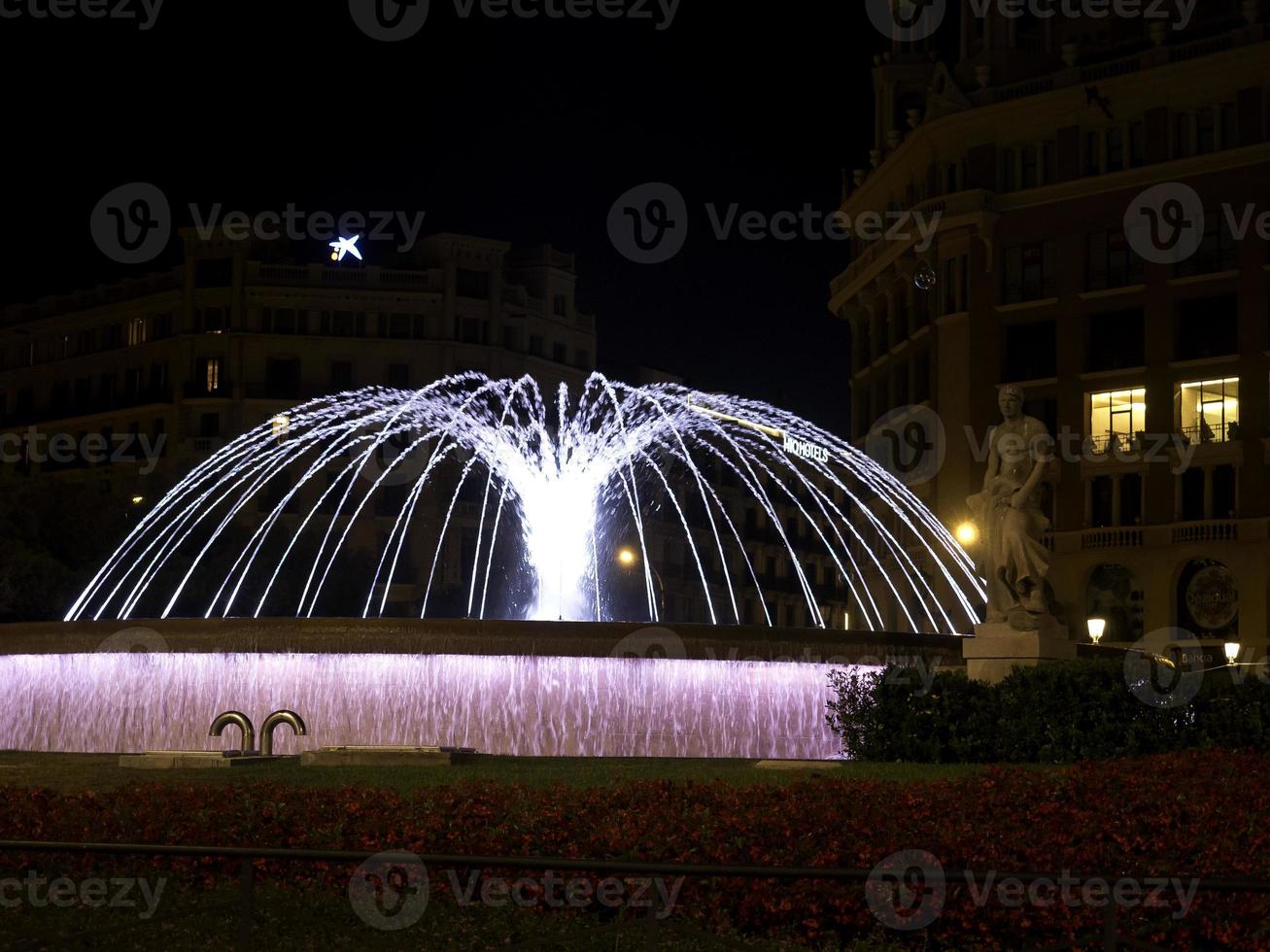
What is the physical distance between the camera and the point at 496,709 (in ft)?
61.9

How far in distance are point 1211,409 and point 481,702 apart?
133ft

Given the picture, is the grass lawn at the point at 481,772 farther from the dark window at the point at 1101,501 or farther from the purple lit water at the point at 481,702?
the dark window at the point at 1101,501

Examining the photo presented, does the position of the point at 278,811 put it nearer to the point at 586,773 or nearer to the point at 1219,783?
the point at 586,773

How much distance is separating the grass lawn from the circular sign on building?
38.8 m

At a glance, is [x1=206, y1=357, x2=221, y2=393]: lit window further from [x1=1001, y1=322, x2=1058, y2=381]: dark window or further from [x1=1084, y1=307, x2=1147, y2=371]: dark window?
[x1=1084, y1=307, x2=1147, y2=371]: dark window

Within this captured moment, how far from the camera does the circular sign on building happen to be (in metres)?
52.4

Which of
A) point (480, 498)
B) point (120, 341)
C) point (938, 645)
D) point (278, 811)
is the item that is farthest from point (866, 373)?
point (278, 811)

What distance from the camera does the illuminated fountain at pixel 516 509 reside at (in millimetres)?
Result: 30281

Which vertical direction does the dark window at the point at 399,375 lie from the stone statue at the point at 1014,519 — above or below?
above

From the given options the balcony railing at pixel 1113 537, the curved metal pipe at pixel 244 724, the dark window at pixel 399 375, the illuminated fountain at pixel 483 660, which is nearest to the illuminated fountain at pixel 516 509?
the illuminated fountain at pixel 483 660

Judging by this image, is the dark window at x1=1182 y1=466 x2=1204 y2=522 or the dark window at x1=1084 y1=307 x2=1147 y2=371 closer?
the dark window at x1=1182 y1=466 x2=1204 y2=522

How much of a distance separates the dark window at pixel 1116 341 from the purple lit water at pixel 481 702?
3870cm

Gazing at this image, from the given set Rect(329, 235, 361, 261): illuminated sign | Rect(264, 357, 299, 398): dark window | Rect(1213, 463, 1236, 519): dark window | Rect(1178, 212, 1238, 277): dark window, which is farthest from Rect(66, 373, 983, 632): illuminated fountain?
Rect(1178, 212, 1238, 277): dark window

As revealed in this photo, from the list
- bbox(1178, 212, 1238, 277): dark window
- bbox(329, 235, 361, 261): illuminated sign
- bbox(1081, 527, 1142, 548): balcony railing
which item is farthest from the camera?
bbox(329, 235, 361, 261): illuminated sign
